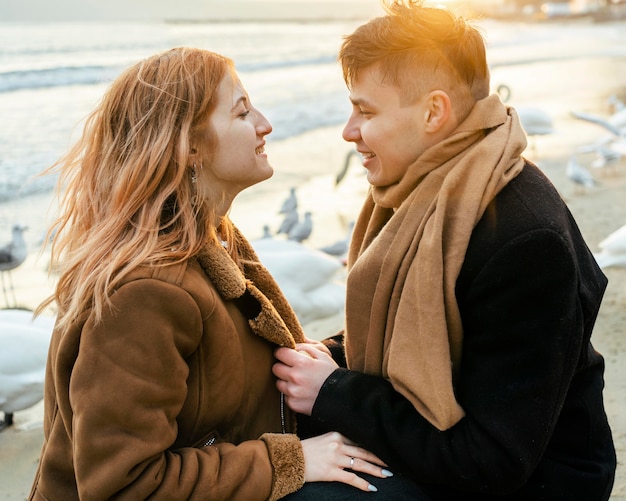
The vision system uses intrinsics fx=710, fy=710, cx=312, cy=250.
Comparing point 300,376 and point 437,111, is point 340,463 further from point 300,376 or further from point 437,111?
point 437,111

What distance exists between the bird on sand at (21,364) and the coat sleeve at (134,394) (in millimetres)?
2089

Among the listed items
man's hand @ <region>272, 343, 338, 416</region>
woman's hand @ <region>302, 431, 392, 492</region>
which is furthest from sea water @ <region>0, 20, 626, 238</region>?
woman's hand @ <region>302, 431, 392, 492</region>

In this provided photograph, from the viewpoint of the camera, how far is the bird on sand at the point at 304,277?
179 inches

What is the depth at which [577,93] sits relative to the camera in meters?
18.2

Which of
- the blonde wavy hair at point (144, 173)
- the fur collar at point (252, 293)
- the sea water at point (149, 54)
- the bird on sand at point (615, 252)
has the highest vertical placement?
the blonde wavy hair at point (144, 173)

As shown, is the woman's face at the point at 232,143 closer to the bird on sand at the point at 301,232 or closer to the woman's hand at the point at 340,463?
the woman's hand at the point at 340,463

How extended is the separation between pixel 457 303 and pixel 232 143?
0.81 meters

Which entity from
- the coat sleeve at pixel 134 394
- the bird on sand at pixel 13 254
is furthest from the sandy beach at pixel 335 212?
the coat sleeve at pixel 134 394

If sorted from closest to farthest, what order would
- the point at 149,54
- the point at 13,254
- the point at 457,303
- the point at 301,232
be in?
1. the point at 457,303
2. the point at 149,54
3. the point at 13,254
4. the point at 301,232

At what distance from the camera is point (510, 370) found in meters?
1.76

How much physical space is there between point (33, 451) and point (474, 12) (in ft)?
10.5

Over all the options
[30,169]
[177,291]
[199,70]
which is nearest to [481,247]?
[177,291]

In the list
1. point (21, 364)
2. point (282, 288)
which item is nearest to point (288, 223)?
point (282, 288)

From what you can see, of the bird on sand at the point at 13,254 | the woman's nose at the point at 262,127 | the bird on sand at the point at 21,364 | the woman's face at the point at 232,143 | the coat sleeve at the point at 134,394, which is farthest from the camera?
the bird on sand at the point at 13,254
